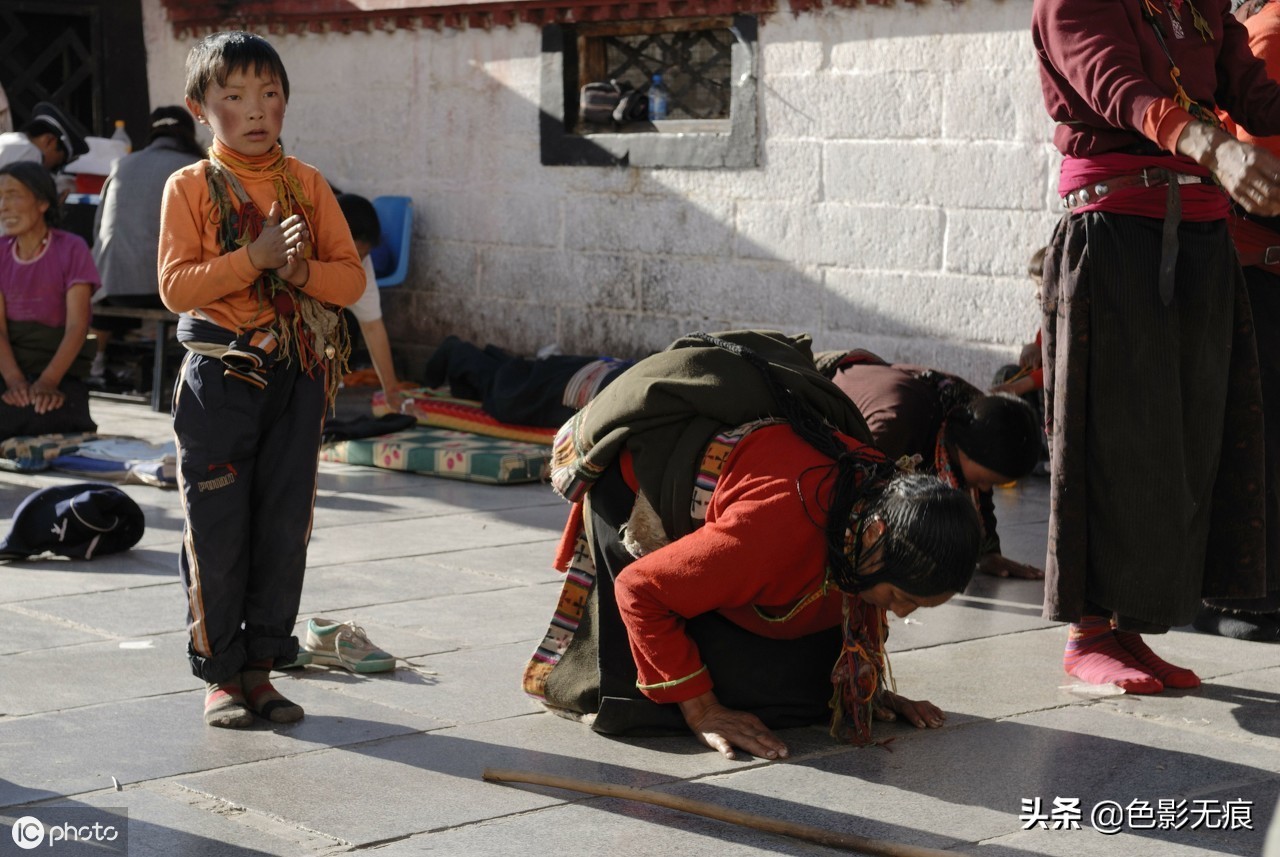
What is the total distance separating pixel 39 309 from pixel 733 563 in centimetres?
497

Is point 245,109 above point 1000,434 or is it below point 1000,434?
above

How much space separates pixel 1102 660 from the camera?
4125mm

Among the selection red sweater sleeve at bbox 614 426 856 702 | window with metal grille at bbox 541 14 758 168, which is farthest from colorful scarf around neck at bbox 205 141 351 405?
window with metal grille at bbox 541 14 758 168

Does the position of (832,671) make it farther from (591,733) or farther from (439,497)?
(439,497)

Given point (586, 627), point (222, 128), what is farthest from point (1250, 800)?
point (222, 128)

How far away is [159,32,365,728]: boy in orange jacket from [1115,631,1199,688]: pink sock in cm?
202

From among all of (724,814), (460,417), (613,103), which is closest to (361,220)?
(460,417)

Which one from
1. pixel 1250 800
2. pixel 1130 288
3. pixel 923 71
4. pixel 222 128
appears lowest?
pixel 1250 800

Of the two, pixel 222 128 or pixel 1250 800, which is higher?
pixel 222 128

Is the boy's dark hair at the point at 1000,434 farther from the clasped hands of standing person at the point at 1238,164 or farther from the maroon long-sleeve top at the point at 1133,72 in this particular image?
the clasped hands of standing person at the point at 1238,164

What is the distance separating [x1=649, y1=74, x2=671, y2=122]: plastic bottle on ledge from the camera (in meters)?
8.65

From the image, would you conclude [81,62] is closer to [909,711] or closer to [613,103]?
[613,103]

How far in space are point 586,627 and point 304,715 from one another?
661mm

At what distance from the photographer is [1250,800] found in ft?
10.8
